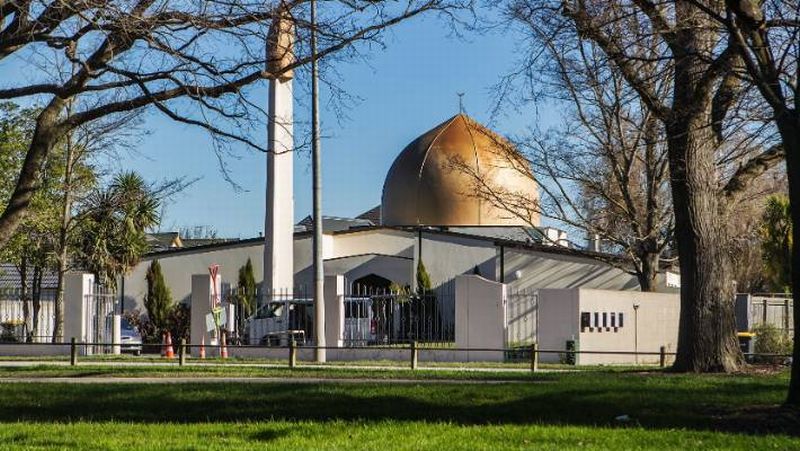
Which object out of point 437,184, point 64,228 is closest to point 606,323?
point 64,228

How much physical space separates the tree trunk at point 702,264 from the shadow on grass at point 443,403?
2.39 m

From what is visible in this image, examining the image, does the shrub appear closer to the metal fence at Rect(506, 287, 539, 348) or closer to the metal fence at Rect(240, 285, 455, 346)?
the metal fence at Rect(506, 287, 539, 348)

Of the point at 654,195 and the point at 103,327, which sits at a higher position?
the point at 654,195

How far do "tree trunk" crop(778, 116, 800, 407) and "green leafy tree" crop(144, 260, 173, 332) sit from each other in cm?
3423

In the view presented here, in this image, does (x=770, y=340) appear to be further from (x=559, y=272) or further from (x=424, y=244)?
(x=424, y=244)

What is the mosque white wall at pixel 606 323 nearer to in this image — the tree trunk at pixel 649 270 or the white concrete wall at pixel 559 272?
the tree trunk at pixel 649 270

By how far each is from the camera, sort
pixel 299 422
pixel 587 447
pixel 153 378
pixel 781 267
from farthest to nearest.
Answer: pixel 781 267 < pixel 153 378 < pixel 299 422 < pixel 587 447

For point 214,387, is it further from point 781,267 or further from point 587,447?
point 781,267

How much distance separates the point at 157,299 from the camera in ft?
149

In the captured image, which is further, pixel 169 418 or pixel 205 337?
pixel 205 337

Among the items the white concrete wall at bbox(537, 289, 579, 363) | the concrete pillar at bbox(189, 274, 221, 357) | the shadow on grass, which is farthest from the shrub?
the concrete pillar at bbox(189, 274, 221, 357)

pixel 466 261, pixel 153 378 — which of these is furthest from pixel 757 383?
pixel 466 261

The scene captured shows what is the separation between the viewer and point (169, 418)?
44.7ft

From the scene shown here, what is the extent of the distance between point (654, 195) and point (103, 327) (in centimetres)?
1639
